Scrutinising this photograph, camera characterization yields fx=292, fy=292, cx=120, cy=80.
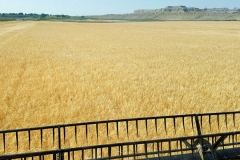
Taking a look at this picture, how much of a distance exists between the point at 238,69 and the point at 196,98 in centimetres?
703

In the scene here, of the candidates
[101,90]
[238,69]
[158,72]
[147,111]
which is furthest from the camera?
[238,69]

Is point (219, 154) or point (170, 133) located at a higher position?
point (219, 154)

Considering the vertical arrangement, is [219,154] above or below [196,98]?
above

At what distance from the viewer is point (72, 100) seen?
303 inches

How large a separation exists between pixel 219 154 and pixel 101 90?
572cm

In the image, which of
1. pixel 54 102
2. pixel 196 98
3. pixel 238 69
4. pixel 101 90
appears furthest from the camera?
pixel 238 69

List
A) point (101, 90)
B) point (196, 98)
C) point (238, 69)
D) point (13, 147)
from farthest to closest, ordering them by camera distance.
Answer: point (238, 69) < point (101, 90) < point (196, 98) < point (13, 147)

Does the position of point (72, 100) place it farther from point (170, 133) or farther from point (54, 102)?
point (170, 133)

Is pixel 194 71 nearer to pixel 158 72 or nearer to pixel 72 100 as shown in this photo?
pixel 158 72

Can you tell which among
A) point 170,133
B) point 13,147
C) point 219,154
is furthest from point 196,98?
point 13,147

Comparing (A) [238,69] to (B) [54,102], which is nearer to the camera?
(B) [54,102]

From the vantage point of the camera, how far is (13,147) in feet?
14.8

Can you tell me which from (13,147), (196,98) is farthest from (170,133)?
(196,98)

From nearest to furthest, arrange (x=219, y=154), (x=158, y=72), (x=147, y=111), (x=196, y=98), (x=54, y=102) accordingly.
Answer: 1. (x=219, y=154)
2. (x=147, y=111)
3. (x=54, y=102)
4. (x=196, y=98)
5. (x=158, y=72)
